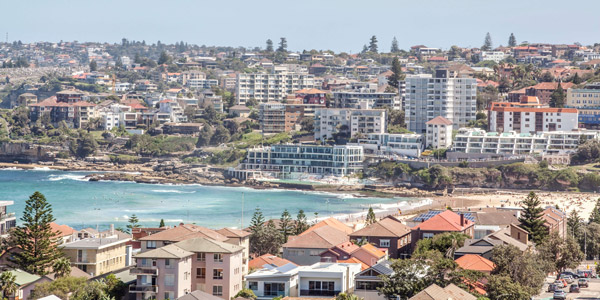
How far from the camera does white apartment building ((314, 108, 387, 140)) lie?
8688cm

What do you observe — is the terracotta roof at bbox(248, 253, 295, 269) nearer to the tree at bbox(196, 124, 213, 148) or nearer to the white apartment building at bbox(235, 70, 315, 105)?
the tree at bbox(196, 124, 213, 148)

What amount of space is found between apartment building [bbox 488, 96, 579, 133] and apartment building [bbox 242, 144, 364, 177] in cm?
1167

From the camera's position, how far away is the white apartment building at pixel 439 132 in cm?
8156

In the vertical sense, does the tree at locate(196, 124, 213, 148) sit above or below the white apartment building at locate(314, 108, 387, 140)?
below

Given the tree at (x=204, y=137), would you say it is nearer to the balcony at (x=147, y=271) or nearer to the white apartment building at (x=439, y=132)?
the white apartment building at (x=439, y=132)

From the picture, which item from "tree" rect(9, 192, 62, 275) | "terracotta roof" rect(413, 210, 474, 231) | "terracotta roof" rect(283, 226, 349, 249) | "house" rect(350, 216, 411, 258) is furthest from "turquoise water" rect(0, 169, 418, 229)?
"tree" rect(9, 192, 62, 275)

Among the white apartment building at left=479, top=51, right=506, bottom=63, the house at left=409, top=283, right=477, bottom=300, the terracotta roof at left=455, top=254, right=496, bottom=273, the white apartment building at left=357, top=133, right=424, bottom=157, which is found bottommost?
the house at left=409, top=283, right=477, bottom=300

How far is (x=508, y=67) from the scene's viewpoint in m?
110

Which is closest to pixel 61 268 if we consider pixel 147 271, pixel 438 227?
pixel 147 271

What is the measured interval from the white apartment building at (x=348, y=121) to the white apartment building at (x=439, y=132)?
5.67 m

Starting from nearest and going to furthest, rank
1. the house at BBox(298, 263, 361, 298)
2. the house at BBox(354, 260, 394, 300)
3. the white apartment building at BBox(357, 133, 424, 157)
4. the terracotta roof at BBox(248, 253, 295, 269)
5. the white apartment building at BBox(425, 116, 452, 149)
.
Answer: the house at BBox(298, 263, 361, 298)
the house at BBox(354, 260, 394, 300)
the terracotta roof at BBox(248, 253, 295, 269)
the white apartment building at BBox(357, 133, 424, 157)
the white apartment building at BBox(425, 116, 452, 149)

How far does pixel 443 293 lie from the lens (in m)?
23.8

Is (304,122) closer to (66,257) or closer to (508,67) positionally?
(508,67)

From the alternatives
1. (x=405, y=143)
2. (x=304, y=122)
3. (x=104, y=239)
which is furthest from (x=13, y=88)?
(x=104, y=239)
